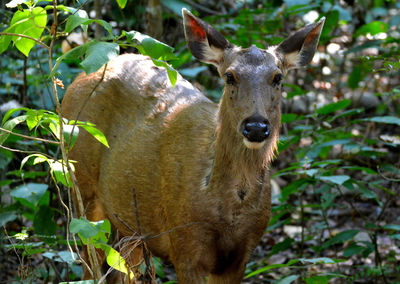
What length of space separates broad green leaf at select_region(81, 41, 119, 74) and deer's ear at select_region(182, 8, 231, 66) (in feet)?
6.62

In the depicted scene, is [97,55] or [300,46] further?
[300,46]

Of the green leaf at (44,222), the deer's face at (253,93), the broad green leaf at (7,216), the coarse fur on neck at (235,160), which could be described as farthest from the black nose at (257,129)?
the broad green leaf at (7,216)

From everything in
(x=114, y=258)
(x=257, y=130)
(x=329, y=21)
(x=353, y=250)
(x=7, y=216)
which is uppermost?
(x=257, y=130)

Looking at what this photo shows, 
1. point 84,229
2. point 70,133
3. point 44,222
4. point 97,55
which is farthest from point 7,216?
point 97,55

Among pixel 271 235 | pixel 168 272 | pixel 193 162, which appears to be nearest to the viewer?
pixel 193 162

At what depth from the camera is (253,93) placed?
458cm

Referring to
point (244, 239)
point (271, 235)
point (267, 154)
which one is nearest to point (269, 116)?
point (267, 154)

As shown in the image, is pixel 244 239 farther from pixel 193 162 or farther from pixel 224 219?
pixel 193 162

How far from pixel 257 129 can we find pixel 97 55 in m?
1.66

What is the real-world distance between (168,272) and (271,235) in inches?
66.9

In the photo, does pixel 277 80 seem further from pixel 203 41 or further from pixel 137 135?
pixel 137 135

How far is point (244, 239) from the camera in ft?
15.8

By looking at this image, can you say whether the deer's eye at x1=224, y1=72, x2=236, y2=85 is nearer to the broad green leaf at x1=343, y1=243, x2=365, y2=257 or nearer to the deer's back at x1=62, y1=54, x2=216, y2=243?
the deer's back at x1=62, y1=54, x2=216, y2=243

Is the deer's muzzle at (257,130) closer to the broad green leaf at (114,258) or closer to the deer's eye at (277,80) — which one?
the deer's eye at (277,80)
